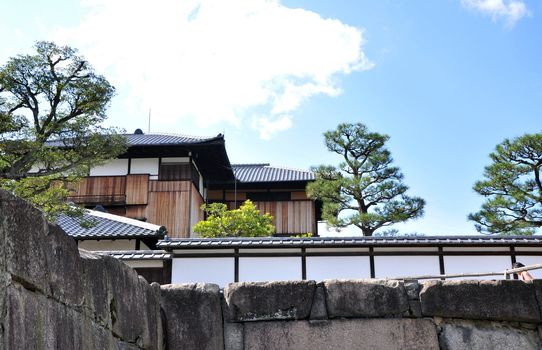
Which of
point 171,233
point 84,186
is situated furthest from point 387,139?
point 84,186

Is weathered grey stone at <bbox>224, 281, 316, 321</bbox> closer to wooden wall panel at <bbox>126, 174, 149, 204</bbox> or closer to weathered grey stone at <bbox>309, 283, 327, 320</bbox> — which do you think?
weathered grey stone at <bbox>309, 283, 327, 320</bbox>

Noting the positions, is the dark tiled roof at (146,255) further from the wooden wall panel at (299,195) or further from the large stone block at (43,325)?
the wooden wall panel at (299,195)

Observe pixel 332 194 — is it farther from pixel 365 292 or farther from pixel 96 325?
pixel 96 325

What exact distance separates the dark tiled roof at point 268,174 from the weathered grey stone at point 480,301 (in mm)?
21119

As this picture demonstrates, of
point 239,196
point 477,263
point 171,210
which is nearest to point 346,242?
point 477,263

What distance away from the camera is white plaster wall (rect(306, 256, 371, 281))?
1349cm

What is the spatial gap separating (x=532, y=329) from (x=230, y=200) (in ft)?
74.5

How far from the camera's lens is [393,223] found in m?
22.0

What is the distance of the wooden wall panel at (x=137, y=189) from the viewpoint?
23.2m

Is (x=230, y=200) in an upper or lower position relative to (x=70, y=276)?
upper

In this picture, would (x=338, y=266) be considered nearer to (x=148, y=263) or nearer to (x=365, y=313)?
(x=148, y=263)

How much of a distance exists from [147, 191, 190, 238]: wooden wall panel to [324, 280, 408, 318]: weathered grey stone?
1746 centimetres

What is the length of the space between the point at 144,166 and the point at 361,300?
19.5 metres

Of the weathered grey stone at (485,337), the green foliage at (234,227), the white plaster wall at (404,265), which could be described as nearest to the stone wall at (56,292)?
the weathered grey stone at (485,337)
